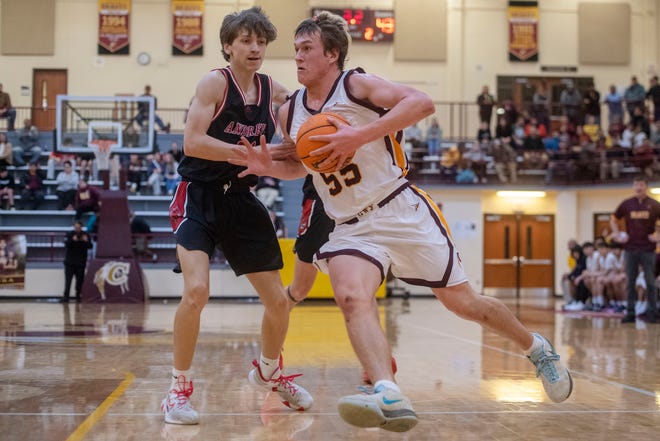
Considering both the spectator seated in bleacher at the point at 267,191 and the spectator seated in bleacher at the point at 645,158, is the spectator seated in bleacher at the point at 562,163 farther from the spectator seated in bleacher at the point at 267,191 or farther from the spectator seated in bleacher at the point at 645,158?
the spectator seated in bleacher at the point at 267,191

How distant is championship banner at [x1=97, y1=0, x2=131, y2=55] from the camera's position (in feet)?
87.9

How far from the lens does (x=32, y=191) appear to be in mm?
21016

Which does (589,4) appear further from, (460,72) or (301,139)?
(301,139)

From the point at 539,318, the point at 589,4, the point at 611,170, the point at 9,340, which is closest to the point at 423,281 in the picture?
the point at 9,340

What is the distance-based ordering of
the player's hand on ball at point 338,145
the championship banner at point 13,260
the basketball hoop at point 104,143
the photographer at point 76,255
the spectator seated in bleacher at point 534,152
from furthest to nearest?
the spectator seated in bleacher at point 534,152 → the photographer at point 76,255 → the championship banner at point 13,260 → the basketball hoop at point 104,143 → the player's hand on ball at point 338,145

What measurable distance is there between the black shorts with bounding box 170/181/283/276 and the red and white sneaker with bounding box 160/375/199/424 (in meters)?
0.72

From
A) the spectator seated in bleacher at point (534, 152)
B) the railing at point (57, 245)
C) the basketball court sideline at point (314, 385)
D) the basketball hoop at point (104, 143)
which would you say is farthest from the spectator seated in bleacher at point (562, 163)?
the basketball court sideline at point (314, 385)

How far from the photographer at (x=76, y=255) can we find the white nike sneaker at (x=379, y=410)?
15.2 meters

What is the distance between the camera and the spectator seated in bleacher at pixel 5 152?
840 inches

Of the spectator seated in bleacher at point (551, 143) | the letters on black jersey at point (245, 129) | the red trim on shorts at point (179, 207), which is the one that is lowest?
the red trim on shorts at point (179, 207)

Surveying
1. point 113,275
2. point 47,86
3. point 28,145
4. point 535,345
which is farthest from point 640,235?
point 47,86

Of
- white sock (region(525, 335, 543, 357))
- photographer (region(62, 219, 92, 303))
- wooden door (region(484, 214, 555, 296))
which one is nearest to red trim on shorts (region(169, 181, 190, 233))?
white sock (region(525, 335, 543, 357))

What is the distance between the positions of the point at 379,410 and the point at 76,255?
1548cm

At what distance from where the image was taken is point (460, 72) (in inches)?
1070
